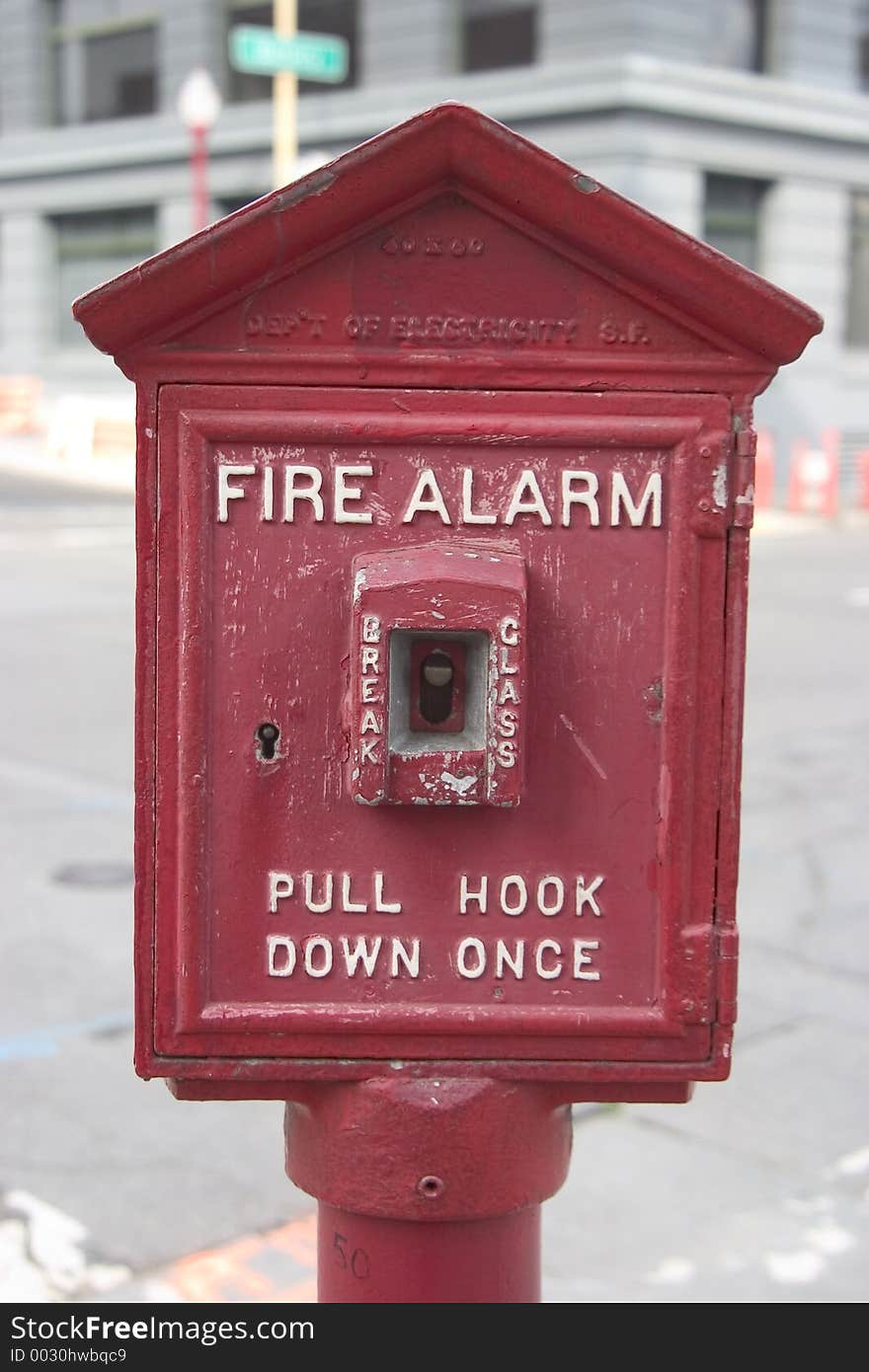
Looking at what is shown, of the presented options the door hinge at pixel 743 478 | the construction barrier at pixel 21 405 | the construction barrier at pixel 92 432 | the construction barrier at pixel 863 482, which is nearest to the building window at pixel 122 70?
the construction barrier at pixel 21 405

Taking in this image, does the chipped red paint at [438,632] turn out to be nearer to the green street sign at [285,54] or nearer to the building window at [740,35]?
the green street sign at [285,54]

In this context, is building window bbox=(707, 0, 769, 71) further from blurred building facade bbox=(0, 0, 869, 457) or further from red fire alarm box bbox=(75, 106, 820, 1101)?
red fire alarm box bbox=(75, 106, 820, 1101)

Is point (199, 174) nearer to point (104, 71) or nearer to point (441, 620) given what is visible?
point (104, 71)

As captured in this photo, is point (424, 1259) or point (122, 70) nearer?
point (424, 1259)

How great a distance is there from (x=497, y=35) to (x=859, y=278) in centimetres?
578

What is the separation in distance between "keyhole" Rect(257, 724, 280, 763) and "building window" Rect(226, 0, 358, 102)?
2042 cm

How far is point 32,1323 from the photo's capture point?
7.79ft

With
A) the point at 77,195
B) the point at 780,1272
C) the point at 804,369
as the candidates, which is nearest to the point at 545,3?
the point at 804,369

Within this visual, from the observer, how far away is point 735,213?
64.5ft

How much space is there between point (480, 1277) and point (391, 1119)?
22 cm

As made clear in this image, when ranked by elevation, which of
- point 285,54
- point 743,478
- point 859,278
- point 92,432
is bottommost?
point 743,478

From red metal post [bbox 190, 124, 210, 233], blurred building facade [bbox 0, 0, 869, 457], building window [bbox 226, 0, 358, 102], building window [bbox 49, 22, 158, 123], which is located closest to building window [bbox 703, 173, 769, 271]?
blurred building facade [bbox 0, 0, 869, 457]

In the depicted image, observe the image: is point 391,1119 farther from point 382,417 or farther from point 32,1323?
point 32,1323

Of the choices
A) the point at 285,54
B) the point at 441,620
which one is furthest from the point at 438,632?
the point at 285,54
